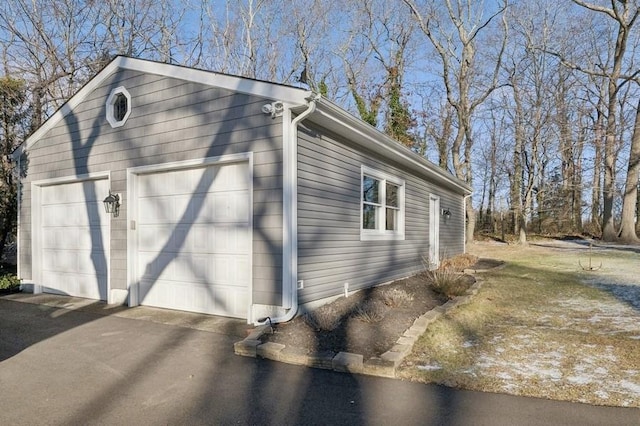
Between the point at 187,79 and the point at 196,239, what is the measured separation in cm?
236

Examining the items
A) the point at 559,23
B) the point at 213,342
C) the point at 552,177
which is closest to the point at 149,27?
the point at 213,342

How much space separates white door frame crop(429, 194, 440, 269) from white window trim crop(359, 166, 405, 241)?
2.51 meters

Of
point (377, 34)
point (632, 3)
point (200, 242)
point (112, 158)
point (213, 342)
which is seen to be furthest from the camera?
point (377, 34)

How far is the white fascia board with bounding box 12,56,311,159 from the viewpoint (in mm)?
5060

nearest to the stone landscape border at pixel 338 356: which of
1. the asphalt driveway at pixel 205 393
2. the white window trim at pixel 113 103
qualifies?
the asphalt driveway at pixel 205 393

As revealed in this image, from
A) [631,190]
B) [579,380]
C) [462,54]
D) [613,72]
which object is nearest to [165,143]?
[579,380]

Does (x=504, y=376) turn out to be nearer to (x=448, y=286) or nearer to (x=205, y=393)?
(x=205, y=393)

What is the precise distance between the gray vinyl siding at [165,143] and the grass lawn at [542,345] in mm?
2167

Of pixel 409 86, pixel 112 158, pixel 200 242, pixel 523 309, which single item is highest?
pixel 409 86

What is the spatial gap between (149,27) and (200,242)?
14245 millimetres

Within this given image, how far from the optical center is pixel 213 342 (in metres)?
4.61

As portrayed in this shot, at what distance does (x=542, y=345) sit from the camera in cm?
429

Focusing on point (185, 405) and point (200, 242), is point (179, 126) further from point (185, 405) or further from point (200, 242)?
point (185, 405)

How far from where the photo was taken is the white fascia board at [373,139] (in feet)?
17.9
